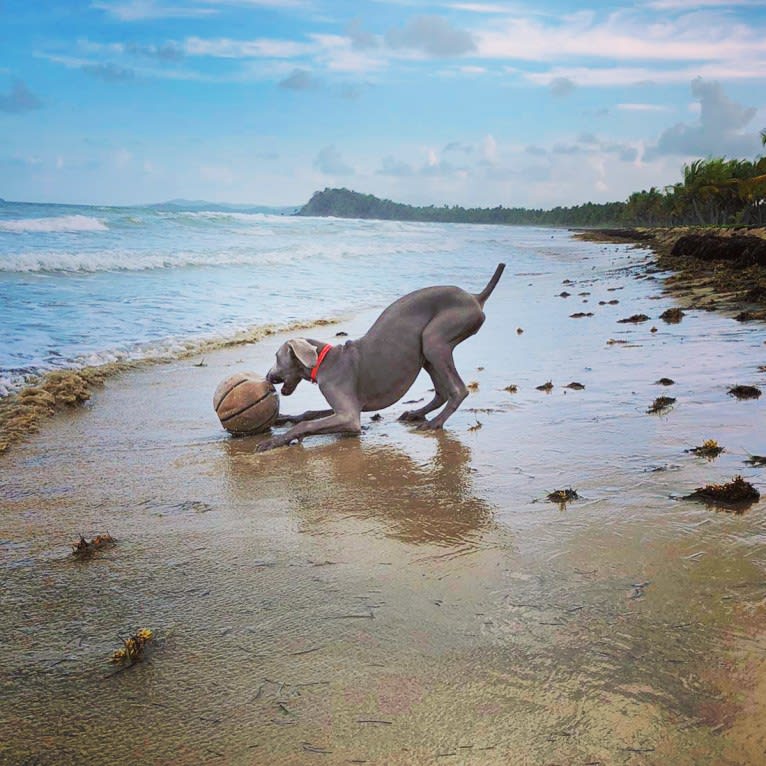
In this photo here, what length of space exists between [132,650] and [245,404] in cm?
357

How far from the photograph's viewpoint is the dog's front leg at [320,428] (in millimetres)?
5574

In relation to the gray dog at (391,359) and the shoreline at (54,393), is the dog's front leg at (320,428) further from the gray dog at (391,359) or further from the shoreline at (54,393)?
the shoreline at (54,393)

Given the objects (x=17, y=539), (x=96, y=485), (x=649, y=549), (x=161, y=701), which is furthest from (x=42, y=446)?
(x=649, y=549)

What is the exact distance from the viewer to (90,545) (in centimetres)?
338

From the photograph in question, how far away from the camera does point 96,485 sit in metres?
4.51

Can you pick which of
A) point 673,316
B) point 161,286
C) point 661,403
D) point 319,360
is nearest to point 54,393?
point 319,360

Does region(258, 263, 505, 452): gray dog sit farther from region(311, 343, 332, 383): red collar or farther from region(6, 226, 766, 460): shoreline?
region(6, 226, 766, 460): shoreline

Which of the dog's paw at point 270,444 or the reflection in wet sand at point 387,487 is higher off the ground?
the reflection in wet sand at point 387,487

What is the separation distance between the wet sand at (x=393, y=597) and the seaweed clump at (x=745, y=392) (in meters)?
0.16

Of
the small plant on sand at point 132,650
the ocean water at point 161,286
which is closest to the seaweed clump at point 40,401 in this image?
the ocean water at point 161,286

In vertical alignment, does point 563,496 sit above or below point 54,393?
above

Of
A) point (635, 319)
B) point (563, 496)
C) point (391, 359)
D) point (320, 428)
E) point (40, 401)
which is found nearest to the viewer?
point (563, 496)

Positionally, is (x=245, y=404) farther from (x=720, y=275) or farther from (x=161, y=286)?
(x=720, y=275)

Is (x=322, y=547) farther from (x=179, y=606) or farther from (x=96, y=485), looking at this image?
(x=96, y=485)
